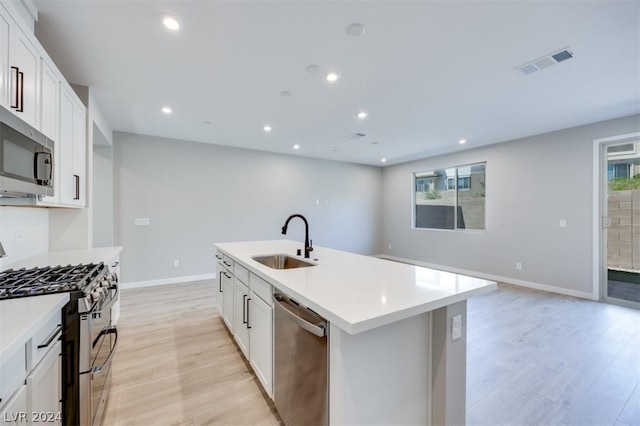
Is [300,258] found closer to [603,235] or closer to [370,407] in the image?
[370,407]

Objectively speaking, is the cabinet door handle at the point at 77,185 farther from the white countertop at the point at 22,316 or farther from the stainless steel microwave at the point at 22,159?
the white countertop at the point at 22,316

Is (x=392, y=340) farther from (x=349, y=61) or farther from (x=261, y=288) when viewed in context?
(x=349, y=61)

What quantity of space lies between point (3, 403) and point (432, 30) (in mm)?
2988

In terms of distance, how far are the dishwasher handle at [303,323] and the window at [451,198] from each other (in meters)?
5.32

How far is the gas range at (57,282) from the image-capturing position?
4.27ft

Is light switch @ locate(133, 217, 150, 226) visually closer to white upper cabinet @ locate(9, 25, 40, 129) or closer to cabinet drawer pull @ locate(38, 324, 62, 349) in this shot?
white upper cabinet @ locate(9, 25, 40, 129)

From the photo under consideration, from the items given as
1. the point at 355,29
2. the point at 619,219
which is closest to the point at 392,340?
the point at 355,29

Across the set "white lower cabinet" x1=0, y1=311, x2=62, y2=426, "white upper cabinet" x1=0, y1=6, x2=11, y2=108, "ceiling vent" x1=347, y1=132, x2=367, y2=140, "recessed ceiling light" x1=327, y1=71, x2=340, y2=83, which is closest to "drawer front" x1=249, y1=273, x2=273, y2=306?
"white lower cabinet" x1=0, y1=311, x2=62, y2=426

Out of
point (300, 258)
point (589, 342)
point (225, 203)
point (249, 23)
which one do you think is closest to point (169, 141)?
point (225, 203)

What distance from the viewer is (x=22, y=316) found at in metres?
1.06

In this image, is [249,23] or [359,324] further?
[249,23]

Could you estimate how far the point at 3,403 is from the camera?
0.84 metres

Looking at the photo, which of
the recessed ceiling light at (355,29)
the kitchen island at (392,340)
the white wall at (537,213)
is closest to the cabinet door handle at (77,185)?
the kitchen island at (392,340)

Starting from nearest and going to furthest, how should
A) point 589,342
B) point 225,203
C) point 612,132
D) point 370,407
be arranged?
point 370,407 → point 589,342 → point 612,132 → point 225,203
